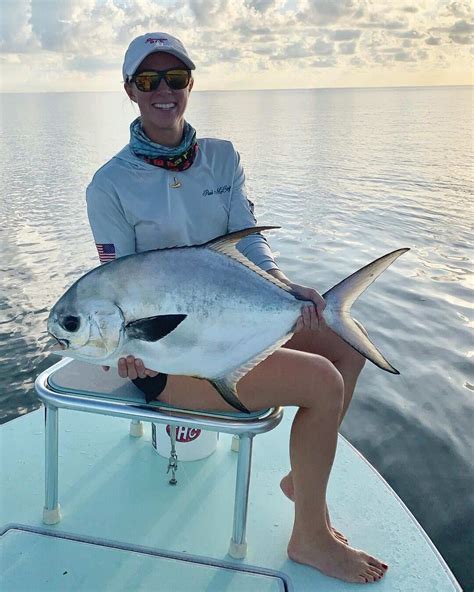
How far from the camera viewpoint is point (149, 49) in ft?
6.81

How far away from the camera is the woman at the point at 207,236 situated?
6.50 ft

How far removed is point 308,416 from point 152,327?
0.61 metres

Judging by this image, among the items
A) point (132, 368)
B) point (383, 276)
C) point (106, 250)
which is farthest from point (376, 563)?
point (383, 276)

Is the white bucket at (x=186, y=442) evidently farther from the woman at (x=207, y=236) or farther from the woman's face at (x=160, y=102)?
the woman's face at (x=160, y=102)

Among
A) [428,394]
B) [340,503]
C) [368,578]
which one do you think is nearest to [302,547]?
[368,578]

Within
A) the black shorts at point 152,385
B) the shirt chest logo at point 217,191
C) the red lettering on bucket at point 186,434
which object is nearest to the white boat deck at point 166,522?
the red lettering on bucket at point 186,434

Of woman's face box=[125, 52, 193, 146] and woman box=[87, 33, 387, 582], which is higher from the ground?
woman's face box=[125, 52, 193, 146]

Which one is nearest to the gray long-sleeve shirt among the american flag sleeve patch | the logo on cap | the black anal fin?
the american flag sleeve patch

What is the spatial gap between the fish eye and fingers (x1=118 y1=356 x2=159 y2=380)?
0.16m

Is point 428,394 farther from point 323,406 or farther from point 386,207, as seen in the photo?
point 386,207

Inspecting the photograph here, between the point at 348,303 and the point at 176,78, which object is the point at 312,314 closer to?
the point at 348,303

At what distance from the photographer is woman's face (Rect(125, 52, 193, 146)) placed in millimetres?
2131

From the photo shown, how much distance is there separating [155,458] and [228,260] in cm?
120

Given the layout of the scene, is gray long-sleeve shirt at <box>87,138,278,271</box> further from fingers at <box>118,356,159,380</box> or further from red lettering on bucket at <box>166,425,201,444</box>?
red lettering on bucket at <box>166,425,201,444</box>
